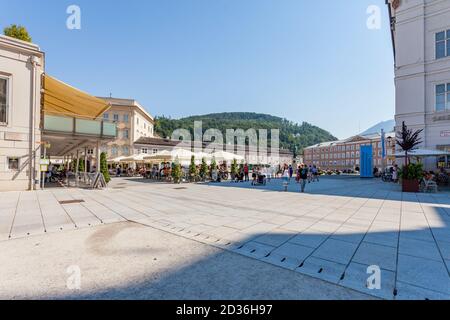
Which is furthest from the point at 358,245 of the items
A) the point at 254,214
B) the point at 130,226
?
the point at 130,226

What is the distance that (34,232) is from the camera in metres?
5.31

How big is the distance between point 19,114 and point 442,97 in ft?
95.2

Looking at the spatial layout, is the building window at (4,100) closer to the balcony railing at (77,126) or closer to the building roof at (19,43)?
the balcony railing at (77,126)

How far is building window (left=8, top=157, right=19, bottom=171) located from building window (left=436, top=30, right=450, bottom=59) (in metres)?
29.9

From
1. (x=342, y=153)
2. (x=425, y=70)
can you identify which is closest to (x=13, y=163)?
(x=425, y=70)

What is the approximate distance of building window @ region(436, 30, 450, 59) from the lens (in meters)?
17.8

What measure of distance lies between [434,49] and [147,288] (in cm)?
2523

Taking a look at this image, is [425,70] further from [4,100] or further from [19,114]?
[4,100]

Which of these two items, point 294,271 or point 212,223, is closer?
point 294,271

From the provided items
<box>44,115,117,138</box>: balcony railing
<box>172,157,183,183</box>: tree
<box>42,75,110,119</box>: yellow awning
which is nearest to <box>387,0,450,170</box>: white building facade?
<box>172,157,183,183</box>: tree

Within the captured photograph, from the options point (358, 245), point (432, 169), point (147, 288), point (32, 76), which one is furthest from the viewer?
point (432, 169)

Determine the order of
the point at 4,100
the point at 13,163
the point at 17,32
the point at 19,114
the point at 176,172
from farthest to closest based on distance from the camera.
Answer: the point at 176,172, the point at 17,32, the point at 19,114, the point at 13,163, the point at 4,100

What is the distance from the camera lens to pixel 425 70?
18.5 meters
